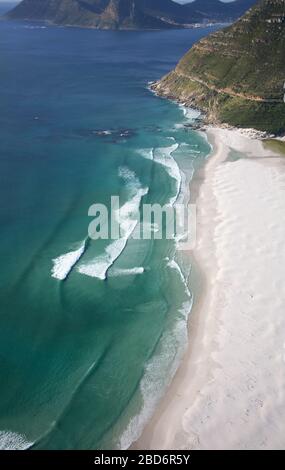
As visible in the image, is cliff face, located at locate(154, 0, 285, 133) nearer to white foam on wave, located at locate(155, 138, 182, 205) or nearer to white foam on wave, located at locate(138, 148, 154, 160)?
white foam on wave, located at locate(155, 138, 182, 205)

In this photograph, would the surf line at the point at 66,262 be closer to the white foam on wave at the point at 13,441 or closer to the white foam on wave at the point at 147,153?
the white foam on wave at the point at 13,441

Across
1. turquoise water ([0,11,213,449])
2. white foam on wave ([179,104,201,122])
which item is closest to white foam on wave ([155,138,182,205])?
turquoise water ([0,11,213,449])

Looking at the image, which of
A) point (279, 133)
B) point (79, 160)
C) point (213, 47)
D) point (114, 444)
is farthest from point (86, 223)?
point (213, 47)

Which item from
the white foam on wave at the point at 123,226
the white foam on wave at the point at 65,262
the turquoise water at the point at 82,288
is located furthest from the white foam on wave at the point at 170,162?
the white foam on wave at the point at 65,262

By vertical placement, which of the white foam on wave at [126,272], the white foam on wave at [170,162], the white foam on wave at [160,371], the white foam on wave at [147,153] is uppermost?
the white foam on wave at [170,162]

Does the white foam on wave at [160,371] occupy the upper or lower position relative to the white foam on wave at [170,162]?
lower
